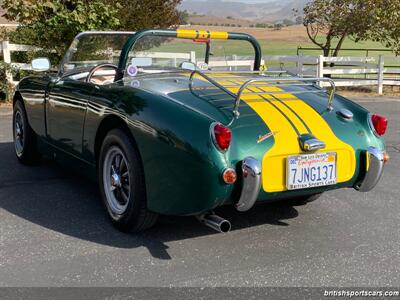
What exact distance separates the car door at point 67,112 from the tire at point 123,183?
1.58 ft

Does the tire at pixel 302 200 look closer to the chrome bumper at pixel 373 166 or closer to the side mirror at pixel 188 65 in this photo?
the chrome bumper at pixel 373 166

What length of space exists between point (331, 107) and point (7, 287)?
2488 mm

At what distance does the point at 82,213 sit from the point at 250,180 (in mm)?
1678

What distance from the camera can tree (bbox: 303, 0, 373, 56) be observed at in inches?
680

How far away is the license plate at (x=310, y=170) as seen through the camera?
132 inches

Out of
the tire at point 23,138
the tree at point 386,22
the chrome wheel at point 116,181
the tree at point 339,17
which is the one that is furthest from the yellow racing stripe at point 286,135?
the tree at point 339,17

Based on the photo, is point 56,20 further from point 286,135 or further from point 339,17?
point 339,17

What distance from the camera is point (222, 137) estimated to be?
3119mm

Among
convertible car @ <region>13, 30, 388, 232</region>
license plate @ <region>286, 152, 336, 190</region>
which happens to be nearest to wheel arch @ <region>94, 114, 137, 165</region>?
convertible car @ <region>13, 30, 388, 232</region>

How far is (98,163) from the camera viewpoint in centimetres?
401

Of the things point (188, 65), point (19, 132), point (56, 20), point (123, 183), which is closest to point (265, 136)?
point (123, 183)

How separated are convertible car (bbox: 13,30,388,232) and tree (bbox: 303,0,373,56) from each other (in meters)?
14.1

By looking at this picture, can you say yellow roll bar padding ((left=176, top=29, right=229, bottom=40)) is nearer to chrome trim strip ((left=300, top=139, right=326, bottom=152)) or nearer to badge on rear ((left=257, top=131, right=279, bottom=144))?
badge on rear ((left=257, top=131, right=279, bottom=144))

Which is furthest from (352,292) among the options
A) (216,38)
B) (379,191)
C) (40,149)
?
(40,149)
